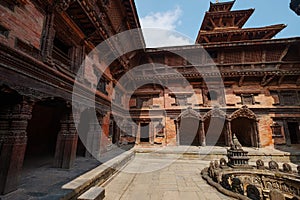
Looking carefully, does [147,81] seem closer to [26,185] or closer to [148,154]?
[148,154]

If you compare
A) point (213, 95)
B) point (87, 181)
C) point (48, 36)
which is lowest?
point (87, 181)

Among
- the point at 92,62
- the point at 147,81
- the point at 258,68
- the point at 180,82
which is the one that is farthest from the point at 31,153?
the point at 258,68

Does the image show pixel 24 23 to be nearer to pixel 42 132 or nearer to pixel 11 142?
pixel 11 142

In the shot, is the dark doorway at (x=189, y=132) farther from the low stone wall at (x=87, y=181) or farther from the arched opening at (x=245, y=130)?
the low stone wall at (x=87, y=181)

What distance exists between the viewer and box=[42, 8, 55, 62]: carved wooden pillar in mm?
4609

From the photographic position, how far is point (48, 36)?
4762mm

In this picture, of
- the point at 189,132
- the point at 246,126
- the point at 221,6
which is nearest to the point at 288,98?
the point at 246,126

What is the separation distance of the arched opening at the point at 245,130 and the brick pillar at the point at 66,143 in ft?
46.7

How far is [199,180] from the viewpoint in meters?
6.11

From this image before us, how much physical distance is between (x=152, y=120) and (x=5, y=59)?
12.3 metres

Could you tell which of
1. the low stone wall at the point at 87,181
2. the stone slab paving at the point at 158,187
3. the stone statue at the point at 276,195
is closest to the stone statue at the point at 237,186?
the stone slab paving at the point at 158,187

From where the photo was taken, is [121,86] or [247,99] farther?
[247,99]

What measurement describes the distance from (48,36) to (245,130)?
17.3 meters

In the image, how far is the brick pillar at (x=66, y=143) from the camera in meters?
5.77
